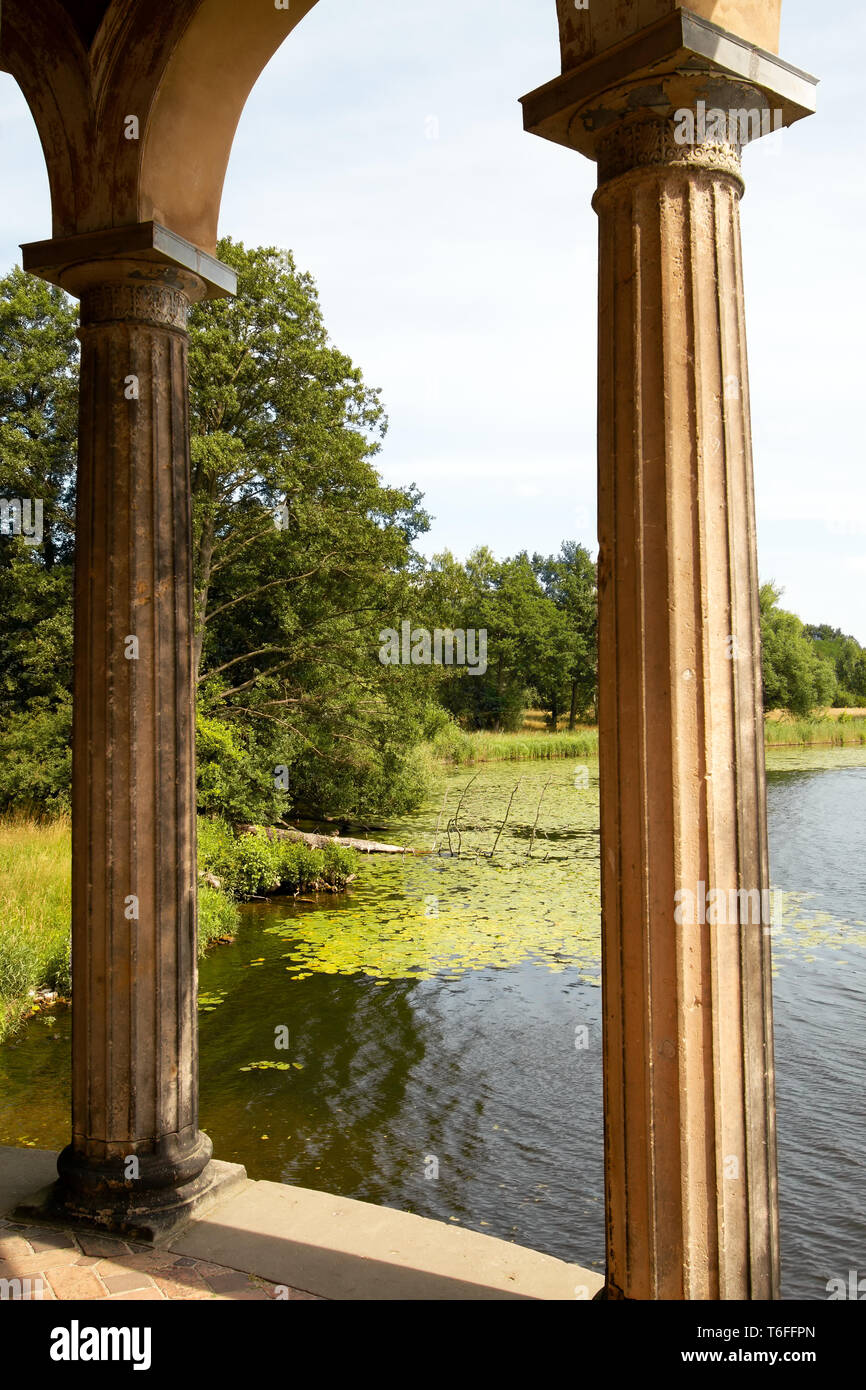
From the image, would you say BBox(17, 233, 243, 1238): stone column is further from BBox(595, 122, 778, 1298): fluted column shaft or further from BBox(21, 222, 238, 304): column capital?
BBox(595, 122, 778, 1298): fluted column shaft

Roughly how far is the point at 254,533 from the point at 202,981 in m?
11.3

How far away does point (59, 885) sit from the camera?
13578mm

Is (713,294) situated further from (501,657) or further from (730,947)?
(501,657)

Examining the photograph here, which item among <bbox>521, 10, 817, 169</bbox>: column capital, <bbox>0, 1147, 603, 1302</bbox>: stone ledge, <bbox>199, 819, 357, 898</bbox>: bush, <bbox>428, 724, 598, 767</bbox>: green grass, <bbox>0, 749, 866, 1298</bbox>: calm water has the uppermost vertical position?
<bbox>521, 10, 817, 169</bbox>: column capital

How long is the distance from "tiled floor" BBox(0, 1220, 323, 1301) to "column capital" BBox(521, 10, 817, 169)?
12.3 ft

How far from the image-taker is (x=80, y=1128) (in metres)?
4.07

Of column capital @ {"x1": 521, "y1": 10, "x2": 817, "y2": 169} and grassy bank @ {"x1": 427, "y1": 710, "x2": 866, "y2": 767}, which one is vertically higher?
column capital @ {"x1": 521, "y1": 10, "x2": 817, "y2": 169}

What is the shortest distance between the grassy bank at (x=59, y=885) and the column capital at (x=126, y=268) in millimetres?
6245

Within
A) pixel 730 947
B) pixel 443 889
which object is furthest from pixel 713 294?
pixel 443 889

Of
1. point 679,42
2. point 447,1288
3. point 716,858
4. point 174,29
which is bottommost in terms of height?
point 447,1288

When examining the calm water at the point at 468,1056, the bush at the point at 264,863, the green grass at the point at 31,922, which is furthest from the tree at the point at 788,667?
the green grass at the point at 31,922

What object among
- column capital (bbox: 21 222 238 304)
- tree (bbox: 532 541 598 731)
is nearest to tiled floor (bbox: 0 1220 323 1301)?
column capital (bbox: 21 222 238 304)

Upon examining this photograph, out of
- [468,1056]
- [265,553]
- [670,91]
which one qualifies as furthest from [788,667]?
[670,91]

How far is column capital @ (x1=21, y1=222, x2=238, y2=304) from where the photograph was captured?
13.6 ft
